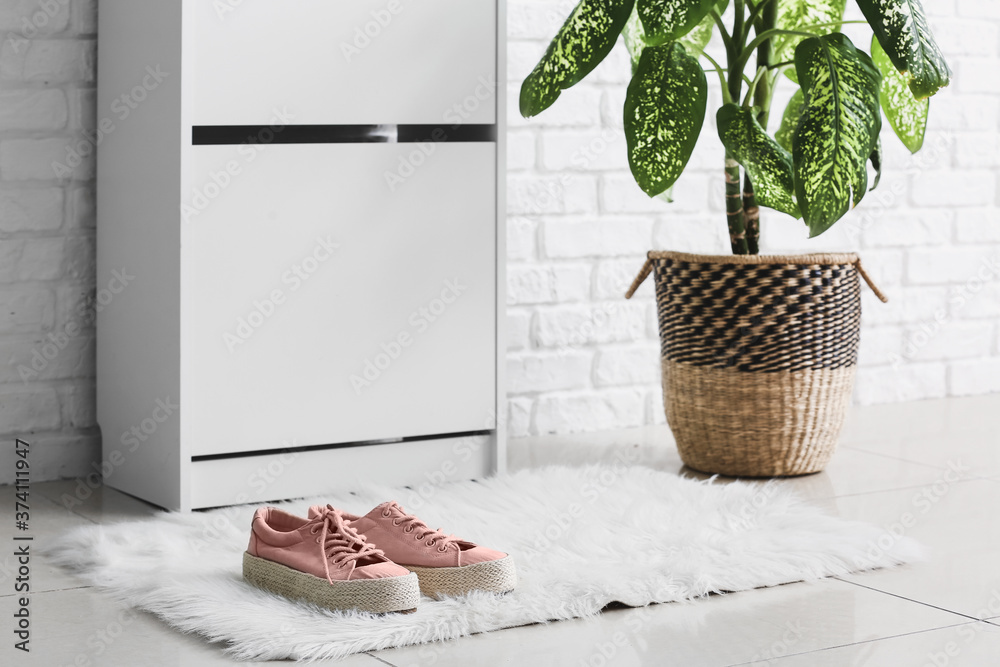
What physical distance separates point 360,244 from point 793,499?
80 centimetres

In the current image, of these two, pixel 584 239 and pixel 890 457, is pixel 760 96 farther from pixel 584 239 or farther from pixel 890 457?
pixel 890 457

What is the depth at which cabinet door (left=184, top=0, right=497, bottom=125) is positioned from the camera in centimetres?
180

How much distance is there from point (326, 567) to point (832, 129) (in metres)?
1.02

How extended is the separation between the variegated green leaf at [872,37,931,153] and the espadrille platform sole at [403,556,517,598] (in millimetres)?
1153

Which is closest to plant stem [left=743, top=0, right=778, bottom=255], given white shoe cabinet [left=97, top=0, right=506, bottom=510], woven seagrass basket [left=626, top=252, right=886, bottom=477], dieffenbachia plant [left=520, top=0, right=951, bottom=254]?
dieffenbachia plant [left=520, top=0, right=951, bottom=254]

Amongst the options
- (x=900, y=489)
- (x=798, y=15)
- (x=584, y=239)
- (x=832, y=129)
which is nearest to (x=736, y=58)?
(x=798, y=15)

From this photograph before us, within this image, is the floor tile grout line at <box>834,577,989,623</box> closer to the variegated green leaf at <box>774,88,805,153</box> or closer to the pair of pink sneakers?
the pair of pink sneakers

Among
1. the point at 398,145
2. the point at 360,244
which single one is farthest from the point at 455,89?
the point at 360,244

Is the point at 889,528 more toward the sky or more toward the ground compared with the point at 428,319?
more toward the ground

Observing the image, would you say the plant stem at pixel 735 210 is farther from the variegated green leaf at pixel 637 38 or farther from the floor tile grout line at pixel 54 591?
the floor tile grout line at pixel 54 591

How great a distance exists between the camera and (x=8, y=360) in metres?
2.02

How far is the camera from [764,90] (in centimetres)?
210

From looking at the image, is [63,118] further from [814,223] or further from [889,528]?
[889,528]

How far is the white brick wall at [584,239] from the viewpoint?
6.63 feet
